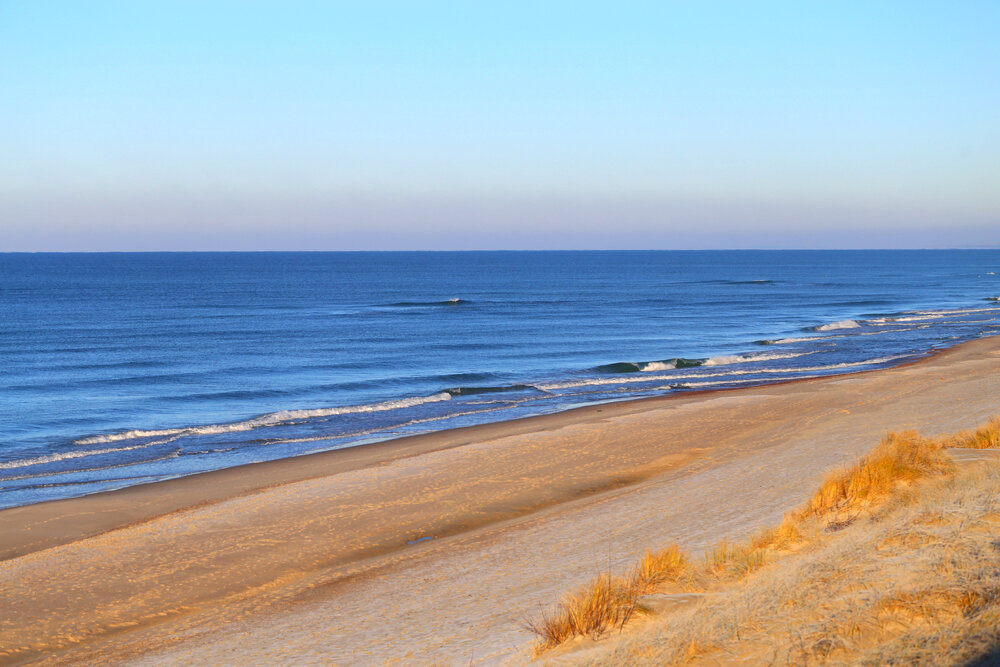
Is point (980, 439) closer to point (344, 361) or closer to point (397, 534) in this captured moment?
point (397, 534)

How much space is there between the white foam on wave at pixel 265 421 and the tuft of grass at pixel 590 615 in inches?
731

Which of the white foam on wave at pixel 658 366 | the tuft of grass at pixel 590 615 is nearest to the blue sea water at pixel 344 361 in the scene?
the white foam on wave at pixel 658 366

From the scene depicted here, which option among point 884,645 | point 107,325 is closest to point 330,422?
point 884,645

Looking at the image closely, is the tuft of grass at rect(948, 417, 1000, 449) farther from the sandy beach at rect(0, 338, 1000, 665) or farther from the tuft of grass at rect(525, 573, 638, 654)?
the tuft of grass at rect(525, 573, 638, 654)

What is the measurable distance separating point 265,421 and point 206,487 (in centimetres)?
804

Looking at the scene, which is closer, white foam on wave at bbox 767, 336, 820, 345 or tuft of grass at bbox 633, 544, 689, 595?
tuft of grass at bbox 633, 544, 689, 595

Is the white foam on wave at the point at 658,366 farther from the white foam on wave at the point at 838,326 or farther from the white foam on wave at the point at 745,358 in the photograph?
the white foam on wave at the point at 838,326

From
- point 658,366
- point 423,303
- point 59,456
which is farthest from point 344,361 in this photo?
point 423,303

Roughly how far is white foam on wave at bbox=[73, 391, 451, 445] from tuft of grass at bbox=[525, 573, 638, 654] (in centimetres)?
1856

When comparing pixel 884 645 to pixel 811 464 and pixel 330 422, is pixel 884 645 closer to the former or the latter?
pixel 811 464

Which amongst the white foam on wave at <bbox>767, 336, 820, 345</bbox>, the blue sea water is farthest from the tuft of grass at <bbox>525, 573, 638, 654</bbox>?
the white foam on wave at <bbox>767, 336, 820, 345</bbox>

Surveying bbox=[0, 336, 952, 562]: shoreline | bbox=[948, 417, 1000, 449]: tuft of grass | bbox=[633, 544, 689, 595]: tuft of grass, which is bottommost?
bbox=[0, 336, 952, 562]: shoreline

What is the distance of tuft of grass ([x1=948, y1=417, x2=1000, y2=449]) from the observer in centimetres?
1331

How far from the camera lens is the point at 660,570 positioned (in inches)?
323
